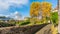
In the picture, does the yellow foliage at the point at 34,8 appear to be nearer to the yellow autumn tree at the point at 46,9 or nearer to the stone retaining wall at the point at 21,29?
the yellow autumn tree at the point at 46,9

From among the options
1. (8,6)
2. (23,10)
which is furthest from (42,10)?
(8,6)

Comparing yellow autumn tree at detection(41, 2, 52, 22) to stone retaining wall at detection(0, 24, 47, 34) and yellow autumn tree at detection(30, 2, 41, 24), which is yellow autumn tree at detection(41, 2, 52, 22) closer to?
yellow autumn tree at detection(30, 2, 41, 24)

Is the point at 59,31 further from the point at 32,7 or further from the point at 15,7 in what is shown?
the point at 15,7

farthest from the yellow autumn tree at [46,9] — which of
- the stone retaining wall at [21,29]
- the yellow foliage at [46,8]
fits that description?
the stone retaining wall at [21,29]

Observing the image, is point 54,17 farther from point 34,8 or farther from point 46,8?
point 34,8

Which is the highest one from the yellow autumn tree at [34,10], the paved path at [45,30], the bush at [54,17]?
the yellow autumn tree at [34,10]

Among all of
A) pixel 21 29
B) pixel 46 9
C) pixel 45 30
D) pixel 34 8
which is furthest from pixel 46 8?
pixel 21 29

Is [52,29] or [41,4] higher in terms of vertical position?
[41,4]

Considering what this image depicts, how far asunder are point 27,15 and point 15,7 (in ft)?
0.93

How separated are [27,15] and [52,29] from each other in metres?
0.57

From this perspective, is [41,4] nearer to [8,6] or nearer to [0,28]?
[8,6]

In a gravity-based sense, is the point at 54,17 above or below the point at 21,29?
above

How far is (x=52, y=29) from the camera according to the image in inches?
174

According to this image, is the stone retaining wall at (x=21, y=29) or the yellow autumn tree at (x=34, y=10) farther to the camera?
the yellow autumn tree at (x=34, y=10)
